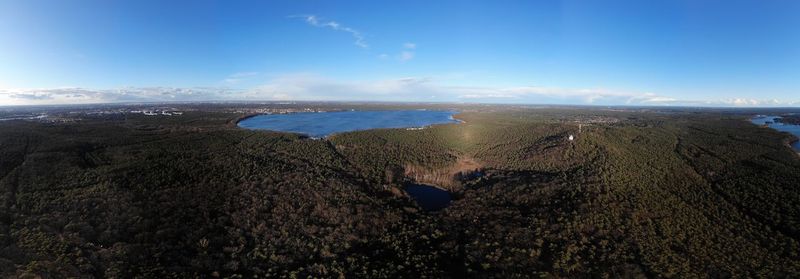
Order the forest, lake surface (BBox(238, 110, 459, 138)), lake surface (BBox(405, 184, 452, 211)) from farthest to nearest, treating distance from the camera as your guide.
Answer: lake surface (BBox(238, 110, 459, 138))
lake surface (BBox(405, 184, 452, 211))
the forest

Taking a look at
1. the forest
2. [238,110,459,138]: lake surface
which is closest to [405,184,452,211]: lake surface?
the forest

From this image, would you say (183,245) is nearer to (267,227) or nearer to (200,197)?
(267,227)

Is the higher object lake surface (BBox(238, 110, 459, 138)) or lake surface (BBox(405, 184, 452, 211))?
lake surface (BBox(238, 110, 459, 138))

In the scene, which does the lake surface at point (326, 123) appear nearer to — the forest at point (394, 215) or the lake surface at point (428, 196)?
the forest at point (394, 215)

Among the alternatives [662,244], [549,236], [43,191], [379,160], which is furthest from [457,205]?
[43,191]

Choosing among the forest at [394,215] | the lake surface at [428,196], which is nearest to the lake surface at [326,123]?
the forest at [394,215]

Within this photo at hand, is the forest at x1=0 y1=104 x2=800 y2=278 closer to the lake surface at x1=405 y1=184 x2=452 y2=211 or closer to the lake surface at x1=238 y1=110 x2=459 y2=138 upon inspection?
the lake surface at x1=405 y1=184 x2=452 y2=211

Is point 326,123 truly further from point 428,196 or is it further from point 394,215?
point 394,215
